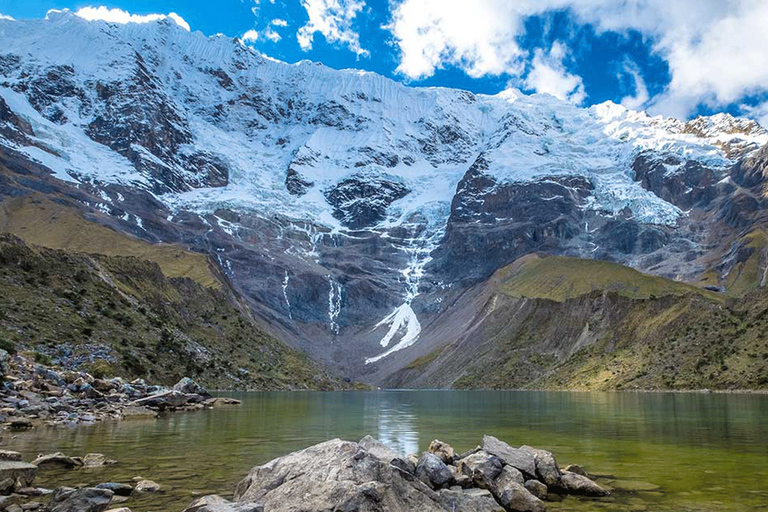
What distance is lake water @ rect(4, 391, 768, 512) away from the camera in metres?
20.2

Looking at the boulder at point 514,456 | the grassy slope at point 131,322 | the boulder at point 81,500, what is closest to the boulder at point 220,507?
the boulder at point 81,500

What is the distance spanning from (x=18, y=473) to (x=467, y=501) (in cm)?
1439

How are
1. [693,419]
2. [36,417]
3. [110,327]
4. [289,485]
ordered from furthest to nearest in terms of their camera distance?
[110,327] < [693,419] < [36,417] < [289,485]

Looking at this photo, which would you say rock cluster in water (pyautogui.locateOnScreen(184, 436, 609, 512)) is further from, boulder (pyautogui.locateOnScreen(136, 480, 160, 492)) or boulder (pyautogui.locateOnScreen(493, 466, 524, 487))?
boulder (pyautogui.locateOnScreen(136, 480, 160, 492))

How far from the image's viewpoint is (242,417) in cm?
5453

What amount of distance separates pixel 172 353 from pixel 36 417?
63.1 metres

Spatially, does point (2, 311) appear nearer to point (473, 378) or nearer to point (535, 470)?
point (535, 470)

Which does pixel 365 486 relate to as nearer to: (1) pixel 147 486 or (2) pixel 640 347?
(1) pixel 147 486

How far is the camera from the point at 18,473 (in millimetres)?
19688

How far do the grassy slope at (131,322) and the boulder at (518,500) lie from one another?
2247 inches

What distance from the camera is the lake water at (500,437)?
20234 mm

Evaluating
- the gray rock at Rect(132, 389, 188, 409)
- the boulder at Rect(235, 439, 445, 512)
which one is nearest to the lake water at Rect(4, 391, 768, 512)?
the boulder at Rect(235, 439, 445, 512)

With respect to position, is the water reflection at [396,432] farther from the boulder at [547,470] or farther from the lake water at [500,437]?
the boulder at [547,470]

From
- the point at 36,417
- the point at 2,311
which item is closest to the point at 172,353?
the point at 2,311
